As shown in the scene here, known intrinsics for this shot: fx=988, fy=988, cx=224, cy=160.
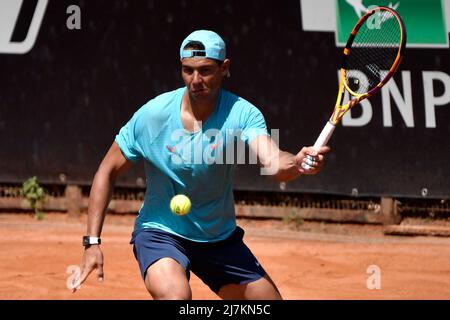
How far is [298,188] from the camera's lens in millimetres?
9133

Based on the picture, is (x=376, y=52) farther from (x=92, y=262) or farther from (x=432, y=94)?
(x=92, y=262)

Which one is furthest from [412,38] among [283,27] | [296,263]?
[296,263]

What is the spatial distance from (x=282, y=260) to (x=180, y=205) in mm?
3668

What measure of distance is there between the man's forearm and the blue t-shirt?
166 millimetres

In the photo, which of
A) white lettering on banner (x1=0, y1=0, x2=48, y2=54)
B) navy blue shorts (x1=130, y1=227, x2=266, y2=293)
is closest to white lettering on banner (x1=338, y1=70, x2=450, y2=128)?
white lettering on banner (x1=0, y1=0, x2=48, y2=54)

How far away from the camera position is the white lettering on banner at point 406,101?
28.6ft

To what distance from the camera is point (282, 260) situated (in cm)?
802

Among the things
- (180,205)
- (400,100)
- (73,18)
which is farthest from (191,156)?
(73,18)

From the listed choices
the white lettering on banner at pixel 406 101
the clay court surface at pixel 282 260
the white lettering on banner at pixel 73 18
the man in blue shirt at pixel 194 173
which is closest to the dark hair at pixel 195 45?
the man in blue shirt at pixel 194 173

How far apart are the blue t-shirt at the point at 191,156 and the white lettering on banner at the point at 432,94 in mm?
4511

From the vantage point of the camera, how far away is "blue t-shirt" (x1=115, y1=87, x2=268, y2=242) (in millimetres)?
4492

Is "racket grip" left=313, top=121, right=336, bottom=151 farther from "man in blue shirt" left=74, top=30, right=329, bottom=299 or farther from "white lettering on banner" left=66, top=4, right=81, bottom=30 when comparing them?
"white lettering on banner" left=66, top=4, right=81, bottom=30

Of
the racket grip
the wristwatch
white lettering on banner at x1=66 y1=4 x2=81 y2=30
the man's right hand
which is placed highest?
white lettering on banner at x1=66 y1=4 x2=81 y2=30

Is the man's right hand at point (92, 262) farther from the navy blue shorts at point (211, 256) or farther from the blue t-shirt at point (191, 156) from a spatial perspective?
the blue t-shirt at point (191, 156)
